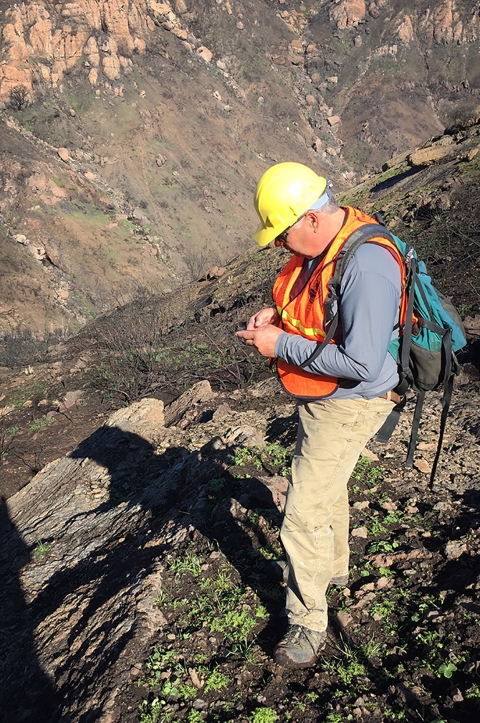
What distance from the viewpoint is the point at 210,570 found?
319 cm

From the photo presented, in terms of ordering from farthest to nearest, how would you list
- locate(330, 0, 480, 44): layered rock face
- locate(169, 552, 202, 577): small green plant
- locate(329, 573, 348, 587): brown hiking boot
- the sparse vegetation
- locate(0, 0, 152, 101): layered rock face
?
locate(330, 0, 480, 44): layered rock face, locate(0, 0, 152, 101): layered rock face, the sparse vegetation, locate(169, 552, 202, 577): small green plant, locate(329, 573, 348, 587): brown hiking boot

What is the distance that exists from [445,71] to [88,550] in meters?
68.2

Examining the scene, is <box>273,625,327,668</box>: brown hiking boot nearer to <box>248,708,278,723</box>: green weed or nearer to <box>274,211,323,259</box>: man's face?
<box>248,708,278,723</box>: green weed

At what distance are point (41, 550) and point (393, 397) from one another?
3759 mm

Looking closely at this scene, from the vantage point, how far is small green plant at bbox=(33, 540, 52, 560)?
481 cm

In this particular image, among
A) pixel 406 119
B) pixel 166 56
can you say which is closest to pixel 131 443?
pixel 166 56

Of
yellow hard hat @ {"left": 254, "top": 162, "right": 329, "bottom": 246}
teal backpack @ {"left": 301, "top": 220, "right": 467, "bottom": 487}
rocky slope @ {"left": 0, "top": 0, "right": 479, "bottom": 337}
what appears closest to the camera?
yellow hard hat @ {"left": 254, "top": 162, "right": 329, "bottom": 246}

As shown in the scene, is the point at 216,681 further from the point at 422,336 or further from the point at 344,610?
the point at 422,336

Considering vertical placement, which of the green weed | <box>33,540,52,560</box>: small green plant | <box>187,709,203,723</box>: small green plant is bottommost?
the green weed

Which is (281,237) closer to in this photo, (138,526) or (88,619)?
(88,619)

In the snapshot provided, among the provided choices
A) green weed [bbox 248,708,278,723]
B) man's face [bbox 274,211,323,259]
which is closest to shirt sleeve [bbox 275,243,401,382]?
man's face [bbox 274,211,323,259]

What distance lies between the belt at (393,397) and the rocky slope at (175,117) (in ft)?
62.8

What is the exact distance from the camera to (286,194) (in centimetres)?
209

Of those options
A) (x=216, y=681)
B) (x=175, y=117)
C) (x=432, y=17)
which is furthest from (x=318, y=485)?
(x=432, y=17)
